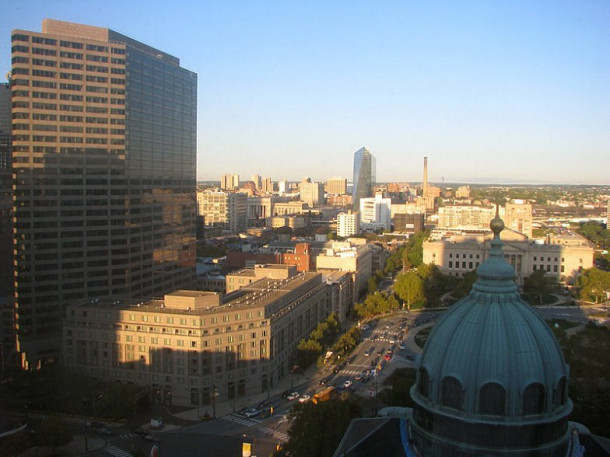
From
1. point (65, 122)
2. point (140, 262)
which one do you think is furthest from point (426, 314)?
point (65, 122)

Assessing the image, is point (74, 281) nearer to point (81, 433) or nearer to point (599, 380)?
point (81, 433)

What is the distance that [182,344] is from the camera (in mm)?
60719

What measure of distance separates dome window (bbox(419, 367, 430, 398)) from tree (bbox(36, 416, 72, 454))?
113 ft

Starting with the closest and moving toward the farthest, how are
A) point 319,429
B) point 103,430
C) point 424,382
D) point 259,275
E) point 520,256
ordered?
1. point 424,382
2. point 319,429
3. point 103,430
4. point 259,275
5. point 520,256

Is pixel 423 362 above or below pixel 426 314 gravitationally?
above

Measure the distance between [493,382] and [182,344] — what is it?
1714 inches

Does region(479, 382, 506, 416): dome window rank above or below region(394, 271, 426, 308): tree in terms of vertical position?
above

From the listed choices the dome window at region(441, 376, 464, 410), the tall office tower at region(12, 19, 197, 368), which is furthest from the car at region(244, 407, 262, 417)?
the dome window at region(441, 376, 464, 410)

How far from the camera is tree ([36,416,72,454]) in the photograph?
46.9m

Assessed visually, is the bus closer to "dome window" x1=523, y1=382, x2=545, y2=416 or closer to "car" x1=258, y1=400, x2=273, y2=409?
"car" x1=258, y1=400, x2=273, y2=409

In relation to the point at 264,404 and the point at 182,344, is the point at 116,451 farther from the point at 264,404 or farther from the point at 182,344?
the point at 264,404

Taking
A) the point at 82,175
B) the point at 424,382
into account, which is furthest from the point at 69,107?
the point at 424,382

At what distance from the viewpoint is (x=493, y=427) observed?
2183cm

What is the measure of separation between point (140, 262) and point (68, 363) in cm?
2484
